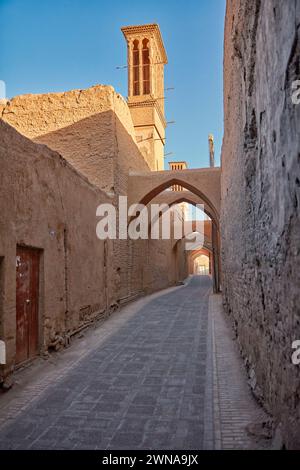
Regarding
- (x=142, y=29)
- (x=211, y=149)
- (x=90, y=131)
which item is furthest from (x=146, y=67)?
(x=90, y=131)

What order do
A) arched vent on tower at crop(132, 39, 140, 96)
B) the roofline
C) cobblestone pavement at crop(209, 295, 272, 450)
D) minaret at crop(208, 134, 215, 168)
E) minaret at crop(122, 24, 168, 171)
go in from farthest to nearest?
minaret at crop(208, 134, 215, 168)
arched vent on tower at crop(132, 39, 140, 96)
the roofline
minaret at crop(122, 24, 168, 171)
cobblestone pavement at crop(209, 295, 272, 450)

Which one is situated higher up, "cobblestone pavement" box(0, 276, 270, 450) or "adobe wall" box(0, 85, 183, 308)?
"adobe wall" box(0, 85, 183, 308)

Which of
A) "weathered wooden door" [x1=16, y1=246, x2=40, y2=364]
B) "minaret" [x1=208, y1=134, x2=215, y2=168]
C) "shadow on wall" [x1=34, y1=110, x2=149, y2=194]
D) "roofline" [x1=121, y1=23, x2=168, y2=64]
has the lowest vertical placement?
"weathered wooden door" [x1=16, y1=246, x2=40, y2=364]

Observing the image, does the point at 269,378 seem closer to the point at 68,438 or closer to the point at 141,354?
the point at 68,438

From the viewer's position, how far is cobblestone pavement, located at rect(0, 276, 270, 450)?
3375mm

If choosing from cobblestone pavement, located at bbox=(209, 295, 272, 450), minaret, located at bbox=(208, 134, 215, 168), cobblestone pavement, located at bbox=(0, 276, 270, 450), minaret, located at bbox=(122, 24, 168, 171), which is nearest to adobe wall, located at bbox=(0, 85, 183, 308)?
cobblestone pavement, located at bbox=(0, 276, 270, 450)

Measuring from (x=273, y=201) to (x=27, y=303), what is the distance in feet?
13.1

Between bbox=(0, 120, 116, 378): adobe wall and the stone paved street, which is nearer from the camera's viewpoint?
the stone paved street

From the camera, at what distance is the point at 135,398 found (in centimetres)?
440

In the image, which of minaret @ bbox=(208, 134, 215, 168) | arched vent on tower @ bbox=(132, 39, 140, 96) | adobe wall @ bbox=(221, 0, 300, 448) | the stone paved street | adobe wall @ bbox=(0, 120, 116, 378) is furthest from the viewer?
minaret @ bbox=(208, 134, 215, 168)

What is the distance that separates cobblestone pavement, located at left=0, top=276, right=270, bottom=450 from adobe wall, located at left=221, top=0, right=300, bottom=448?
0.50 metres

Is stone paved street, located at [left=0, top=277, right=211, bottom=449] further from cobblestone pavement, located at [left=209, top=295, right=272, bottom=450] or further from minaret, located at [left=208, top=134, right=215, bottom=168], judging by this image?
minaret, located at [left=208, top=134, right=215, bottom=168]

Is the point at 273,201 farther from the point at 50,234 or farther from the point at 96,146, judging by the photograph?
the point at 96,146

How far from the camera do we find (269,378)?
3479 millimetres
